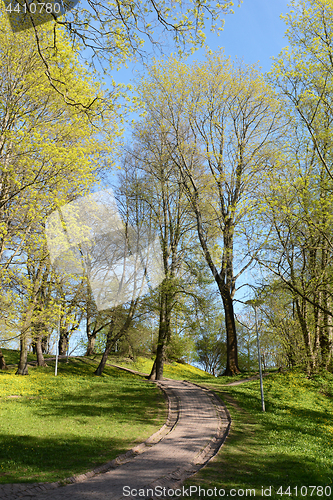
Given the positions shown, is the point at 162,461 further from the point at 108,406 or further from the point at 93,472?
the point at 108,406

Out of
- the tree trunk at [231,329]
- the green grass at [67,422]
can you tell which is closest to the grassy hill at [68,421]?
the green grass at [67,422]

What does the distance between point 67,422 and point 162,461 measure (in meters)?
4.34

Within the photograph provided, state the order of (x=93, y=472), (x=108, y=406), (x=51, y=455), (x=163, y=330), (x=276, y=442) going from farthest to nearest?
1. (x=163, y=330)
2. (x=108, y=406)
3. (x=276, y=442)
4. (x=51, y=455)
5. (x=93, y=472)

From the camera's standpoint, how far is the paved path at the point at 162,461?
573cm

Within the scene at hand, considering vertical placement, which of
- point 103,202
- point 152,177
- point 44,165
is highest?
point 152,177

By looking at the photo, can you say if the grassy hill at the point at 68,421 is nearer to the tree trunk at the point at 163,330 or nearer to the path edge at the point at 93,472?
the path edge at the point at 93,472

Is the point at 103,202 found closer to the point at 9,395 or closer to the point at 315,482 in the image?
the point at 9,395

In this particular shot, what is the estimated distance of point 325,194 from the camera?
47.3 feet

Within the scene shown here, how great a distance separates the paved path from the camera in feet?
18.8

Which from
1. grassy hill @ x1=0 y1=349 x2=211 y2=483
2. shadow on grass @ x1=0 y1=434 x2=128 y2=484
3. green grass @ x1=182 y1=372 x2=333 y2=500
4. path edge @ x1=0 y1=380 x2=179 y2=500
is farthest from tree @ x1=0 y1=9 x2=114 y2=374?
green grass @ x1=182 y1=372 x2=333 y2=500

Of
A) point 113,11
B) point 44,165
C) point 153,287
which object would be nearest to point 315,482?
point 113,11

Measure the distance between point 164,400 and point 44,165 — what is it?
33.2 feet

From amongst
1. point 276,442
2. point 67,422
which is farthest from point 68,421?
point 276,442

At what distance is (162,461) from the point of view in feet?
24.0
